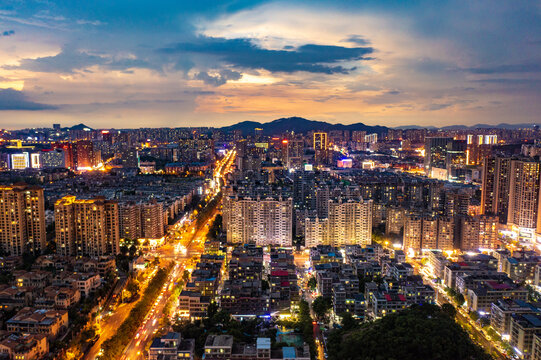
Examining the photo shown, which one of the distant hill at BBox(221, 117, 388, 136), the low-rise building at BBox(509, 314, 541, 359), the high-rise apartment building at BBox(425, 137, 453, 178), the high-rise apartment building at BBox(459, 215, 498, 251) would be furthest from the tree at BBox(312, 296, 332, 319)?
the distant hill at BBox(221, 117, 388, 136)

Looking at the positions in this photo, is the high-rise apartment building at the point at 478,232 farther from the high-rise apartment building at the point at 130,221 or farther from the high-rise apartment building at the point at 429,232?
the high-rise apartment building at the point at 130,221

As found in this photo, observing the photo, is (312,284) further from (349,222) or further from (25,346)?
(25,346)

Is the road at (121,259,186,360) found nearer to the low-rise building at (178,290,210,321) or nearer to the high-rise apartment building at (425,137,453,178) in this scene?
the low-rise building at (178,290,210,321)

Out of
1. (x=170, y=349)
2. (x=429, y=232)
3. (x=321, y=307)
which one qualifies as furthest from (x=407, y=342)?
(x=429, y=232)

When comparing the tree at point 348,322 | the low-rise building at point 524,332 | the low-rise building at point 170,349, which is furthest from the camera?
the tree at point 348,322

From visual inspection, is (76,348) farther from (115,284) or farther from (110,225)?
(110,225)

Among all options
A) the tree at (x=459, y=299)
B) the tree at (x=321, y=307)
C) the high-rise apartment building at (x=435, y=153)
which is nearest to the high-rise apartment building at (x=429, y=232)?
the tree at (x=459, y=299)
